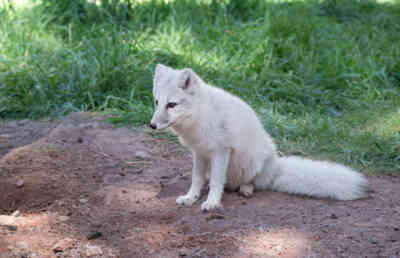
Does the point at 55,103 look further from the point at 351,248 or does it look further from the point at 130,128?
the point at 351,248

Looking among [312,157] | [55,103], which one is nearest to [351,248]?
[312,157]

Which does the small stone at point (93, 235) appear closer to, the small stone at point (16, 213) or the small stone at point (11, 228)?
the small stone at point (11, 228)

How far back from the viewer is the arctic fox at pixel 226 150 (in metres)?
3.27

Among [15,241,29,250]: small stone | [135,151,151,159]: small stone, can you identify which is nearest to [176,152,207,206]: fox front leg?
[135,151,151,159]: small stone

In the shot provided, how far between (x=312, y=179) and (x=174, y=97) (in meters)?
1.22

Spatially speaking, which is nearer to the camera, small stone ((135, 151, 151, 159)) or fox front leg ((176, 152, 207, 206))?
fox front leg ((176, 152, 207, 206))

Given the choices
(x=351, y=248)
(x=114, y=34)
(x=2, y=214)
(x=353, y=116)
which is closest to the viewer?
(x=351, y=248)

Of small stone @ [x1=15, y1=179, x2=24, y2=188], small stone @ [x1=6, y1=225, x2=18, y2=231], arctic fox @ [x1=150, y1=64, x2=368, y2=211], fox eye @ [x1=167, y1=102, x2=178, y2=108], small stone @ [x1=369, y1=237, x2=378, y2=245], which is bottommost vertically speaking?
small stone @ [x1=6, y1=225, x2=18, y2=231]

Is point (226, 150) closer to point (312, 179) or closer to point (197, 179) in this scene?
point (197, 179)

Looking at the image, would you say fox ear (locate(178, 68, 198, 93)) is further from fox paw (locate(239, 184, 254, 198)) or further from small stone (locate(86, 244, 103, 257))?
small stone (locate(86, 244, 103, 257))

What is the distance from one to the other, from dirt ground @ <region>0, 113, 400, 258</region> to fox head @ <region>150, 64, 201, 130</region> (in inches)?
26.2

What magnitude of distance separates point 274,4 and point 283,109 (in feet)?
10.4

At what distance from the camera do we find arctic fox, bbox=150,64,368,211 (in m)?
3.27

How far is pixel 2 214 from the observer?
347 cm
